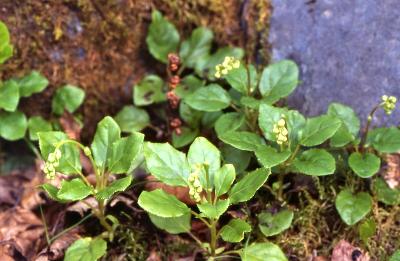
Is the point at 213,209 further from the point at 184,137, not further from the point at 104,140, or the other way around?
the point at 184,137

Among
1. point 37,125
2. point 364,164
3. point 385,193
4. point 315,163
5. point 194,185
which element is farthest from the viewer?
point 37,125

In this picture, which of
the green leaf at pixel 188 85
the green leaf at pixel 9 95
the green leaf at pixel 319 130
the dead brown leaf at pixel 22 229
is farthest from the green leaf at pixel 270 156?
the green leaf at pixel 9 95

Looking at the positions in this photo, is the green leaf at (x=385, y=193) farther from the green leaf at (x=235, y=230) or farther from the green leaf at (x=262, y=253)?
the green leaf at (x=235, y=230)

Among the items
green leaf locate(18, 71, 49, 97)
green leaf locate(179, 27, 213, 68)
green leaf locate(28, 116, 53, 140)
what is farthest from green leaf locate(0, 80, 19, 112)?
green leaf locate(179, 27, 213, 68)

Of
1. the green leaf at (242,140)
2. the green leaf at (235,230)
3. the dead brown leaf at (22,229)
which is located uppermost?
the green leaf at (242,140)

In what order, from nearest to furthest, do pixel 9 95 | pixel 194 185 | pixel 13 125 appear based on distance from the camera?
pixel 194 185
pixel 9 95
pixel 13 125

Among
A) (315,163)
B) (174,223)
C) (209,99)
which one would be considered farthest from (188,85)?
(315,163)

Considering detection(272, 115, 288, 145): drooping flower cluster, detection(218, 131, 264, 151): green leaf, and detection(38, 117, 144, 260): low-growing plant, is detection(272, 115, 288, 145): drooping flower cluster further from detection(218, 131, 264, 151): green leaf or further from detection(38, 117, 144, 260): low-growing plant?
detection(38, 117, 144, 260): low-growing plant
